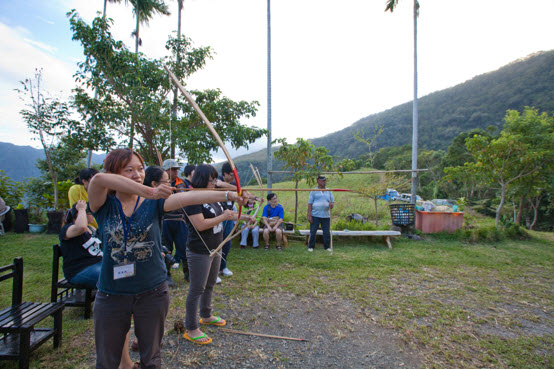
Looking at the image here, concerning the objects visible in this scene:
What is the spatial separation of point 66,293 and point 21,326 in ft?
4.41

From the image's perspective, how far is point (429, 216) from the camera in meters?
7.80

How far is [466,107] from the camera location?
2751 inches

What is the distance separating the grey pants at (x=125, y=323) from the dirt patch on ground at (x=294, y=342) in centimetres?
91

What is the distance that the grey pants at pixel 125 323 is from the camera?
1521 mm

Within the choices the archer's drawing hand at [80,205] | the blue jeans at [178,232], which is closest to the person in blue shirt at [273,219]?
the blue jeans at [178,232]

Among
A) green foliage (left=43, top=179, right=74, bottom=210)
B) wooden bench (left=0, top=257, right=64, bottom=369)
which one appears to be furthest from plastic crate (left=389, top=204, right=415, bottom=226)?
green foliage (left=43, top=179, right=74, bottom=210)

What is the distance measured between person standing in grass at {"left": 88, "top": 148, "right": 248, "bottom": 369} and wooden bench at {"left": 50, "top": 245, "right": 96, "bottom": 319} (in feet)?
5.77

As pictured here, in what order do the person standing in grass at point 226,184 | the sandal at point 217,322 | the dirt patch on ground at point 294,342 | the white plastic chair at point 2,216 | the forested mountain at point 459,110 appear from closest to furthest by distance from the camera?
the dirt patch on ground at point 294,342, the sandal at point 217,322, the person standing in grass at point 226,184, the white plastic chair at point 2,216, the forested mountain at point 459,110

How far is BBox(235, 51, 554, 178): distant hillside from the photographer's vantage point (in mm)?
56094

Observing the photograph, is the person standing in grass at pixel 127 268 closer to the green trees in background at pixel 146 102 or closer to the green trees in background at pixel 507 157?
the green trees in background at pixel 146 102

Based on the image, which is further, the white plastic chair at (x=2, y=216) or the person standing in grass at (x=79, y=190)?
the white plastic chair at (x=2, y=216)

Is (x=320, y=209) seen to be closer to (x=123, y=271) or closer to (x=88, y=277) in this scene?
(x=88, y=277)

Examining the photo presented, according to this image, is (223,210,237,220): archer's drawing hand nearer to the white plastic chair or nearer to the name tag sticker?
the name tag sticker

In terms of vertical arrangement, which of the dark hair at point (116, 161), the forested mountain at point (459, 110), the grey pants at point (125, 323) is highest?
the forested mountain at point (459, 110)
